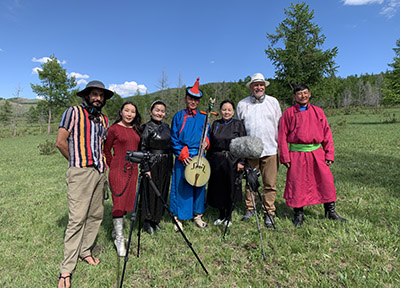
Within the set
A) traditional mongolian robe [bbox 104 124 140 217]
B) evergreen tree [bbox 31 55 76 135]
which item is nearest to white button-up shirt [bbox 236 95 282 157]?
traditional mongolian robe [bbox 104 124 140 217]

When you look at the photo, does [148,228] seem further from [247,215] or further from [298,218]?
[298,218]

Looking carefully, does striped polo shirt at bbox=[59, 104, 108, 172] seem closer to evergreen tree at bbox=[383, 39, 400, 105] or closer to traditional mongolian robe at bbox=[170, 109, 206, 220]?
traditional mongolian robe at bbox=[170, 109, 206, 220]

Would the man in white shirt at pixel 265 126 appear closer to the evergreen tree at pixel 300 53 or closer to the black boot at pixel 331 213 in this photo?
the black boot at pixel 331 213

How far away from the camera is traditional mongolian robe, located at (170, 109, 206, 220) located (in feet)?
13.3

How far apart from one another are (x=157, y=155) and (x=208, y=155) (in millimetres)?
1051

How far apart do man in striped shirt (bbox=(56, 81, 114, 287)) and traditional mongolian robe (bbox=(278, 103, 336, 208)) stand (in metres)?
3.19

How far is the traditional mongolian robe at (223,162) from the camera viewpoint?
4117 millimetres

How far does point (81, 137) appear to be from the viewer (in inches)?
114

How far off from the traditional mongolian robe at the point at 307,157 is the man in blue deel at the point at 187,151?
1.65 meters

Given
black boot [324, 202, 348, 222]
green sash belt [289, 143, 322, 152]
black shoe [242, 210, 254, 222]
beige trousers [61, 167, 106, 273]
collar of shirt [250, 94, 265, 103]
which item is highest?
collar of shirt [250, 94, 265, 103]

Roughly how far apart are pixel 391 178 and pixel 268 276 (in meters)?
6.17

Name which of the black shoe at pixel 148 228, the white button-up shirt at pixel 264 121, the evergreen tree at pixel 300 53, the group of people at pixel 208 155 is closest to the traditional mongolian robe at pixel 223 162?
the group of people at pixel 208 155

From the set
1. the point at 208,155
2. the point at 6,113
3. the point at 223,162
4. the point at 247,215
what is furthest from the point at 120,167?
the point at 6,113

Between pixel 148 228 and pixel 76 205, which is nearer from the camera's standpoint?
pixel 76 205
